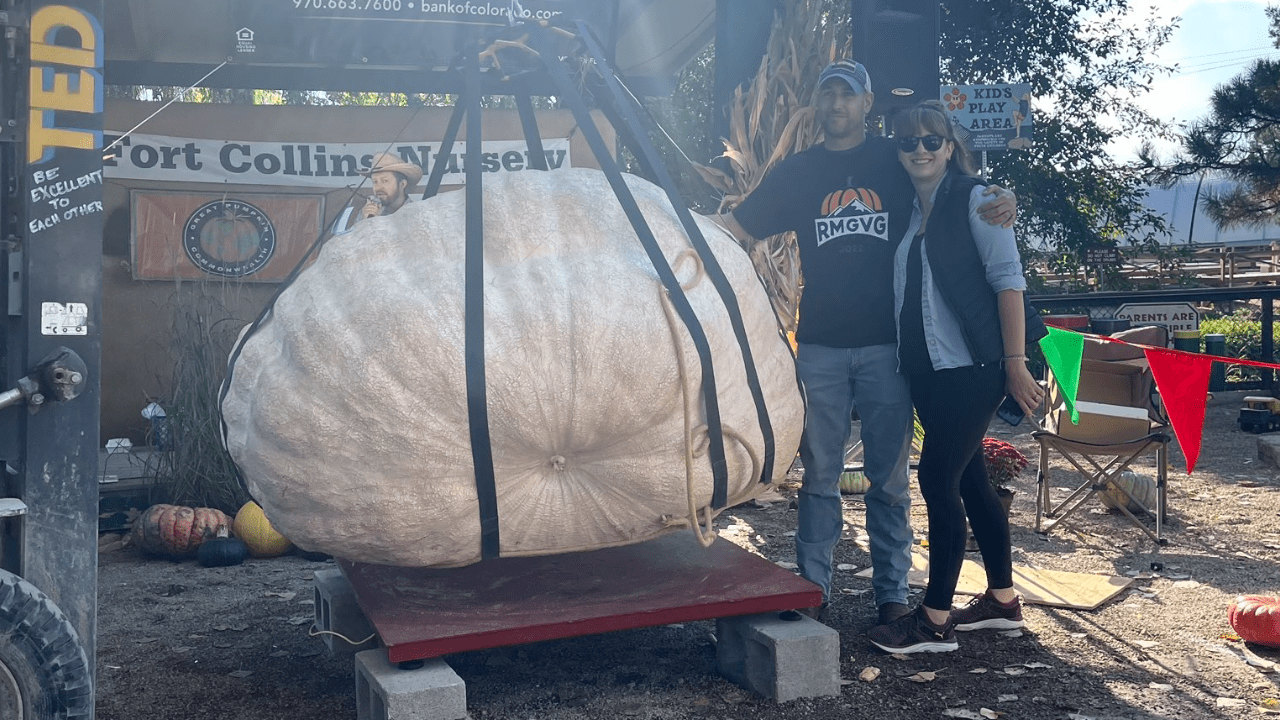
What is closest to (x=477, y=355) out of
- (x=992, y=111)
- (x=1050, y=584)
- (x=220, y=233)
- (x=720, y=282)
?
(x=720, y=282)

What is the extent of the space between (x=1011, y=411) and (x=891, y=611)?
931 mm

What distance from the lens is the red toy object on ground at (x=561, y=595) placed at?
11.3 ft

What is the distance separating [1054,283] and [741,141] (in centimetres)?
1711

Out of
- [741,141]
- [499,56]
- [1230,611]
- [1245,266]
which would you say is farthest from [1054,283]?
[499,56]

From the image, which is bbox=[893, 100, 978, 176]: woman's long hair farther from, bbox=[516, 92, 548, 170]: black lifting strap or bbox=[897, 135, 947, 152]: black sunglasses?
bbox=[516, 92, 548, 170]: black lifting strap

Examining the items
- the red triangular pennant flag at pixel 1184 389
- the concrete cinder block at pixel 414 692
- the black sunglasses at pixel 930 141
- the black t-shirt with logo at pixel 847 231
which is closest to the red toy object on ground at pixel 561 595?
the concrete cinder block at pixel 414 692

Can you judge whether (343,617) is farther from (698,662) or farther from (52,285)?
(52,285)

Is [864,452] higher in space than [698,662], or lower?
higher

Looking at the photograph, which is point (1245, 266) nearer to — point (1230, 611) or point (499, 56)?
point (1230, 611)

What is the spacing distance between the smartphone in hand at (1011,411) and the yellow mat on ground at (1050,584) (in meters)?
0.85

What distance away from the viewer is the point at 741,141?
656cm

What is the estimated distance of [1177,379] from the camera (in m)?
5.98

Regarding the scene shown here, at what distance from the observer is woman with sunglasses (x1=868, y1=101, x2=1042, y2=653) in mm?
4105

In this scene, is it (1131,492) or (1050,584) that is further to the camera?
(1131,492)
